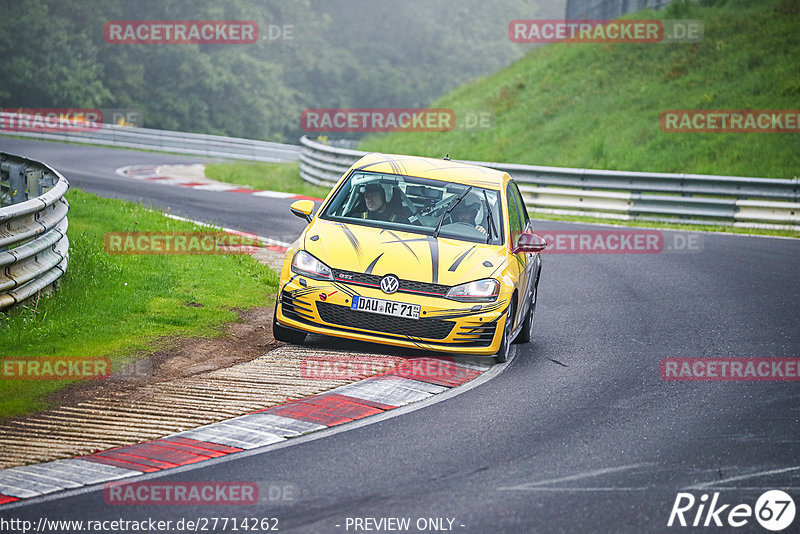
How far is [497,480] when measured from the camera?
590 centimetres

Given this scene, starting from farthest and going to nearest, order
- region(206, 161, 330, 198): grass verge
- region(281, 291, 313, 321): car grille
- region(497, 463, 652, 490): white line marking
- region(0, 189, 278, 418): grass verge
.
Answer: region(206, 161, 330, 198): grass verge → region(281, 291, 313, 321): car grille → region(0, 189, 278, 418): grass verge → region(497, 463, 652, 490): white line marking

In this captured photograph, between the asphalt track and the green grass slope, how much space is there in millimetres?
15025

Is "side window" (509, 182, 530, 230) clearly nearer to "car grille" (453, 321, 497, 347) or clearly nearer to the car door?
the car door

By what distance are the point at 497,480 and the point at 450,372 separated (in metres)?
2.66

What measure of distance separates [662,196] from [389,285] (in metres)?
14.2

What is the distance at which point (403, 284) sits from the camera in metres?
8.51

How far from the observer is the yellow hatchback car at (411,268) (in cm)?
852

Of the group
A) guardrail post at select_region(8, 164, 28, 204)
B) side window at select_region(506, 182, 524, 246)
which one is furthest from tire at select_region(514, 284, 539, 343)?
guardrail post at select_region(8, 164, 28, 204)

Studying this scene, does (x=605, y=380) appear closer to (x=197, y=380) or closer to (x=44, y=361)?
(x=197, y=380)

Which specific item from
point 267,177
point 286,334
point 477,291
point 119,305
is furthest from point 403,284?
point 267,177

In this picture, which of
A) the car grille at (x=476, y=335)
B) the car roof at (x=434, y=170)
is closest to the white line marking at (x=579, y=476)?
the car grille at (x=476, y=335)

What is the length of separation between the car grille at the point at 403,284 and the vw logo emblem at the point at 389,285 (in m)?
0.03

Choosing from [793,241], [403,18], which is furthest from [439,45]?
[793,241]

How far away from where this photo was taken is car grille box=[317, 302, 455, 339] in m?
8.48
